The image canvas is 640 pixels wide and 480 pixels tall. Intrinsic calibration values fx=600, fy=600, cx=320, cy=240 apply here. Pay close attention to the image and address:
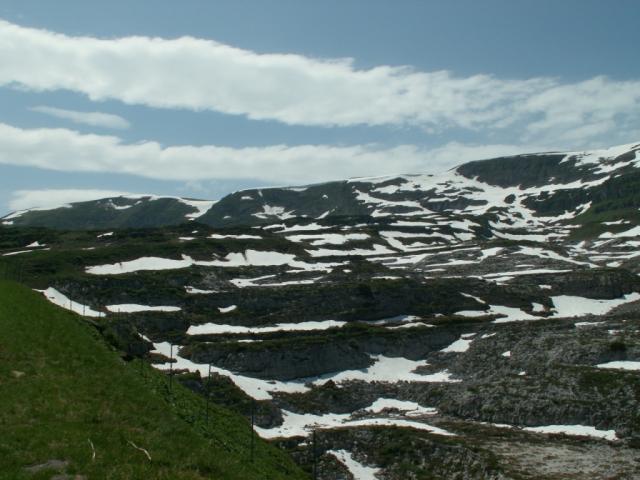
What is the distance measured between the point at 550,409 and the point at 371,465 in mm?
19764

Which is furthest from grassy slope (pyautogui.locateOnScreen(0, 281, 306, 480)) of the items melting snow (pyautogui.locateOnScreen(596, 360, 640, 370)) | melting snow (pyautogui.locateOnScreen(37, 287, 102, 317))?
melting snow (pyautogui.locateOnScreen(37, 287, 102, 317))

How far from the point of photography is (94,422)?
20078mm

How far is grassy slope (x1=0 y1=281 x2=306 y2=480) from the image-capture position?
54.5 ft

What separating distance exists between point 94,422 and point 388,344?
7159cm

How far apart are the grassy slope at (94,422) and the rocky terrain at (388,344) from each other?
12402 mm

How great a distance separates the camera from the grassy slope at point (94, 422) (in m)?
16.6

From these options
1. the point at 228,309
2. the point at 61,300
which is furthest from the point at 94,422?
the point at 228,309

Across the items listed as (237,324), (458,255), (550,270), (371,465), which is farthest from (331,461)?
(458,255)

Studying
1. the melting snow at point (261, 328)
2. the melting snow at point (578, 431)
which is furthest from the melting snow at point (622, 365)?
the melting snow at point (261, 328)

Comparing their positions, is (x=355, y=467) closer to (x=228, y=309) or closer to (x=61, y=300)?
(x=228, y=309)

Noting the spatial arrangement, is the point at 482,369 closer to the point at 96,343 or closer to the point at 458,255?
the point at 96,343

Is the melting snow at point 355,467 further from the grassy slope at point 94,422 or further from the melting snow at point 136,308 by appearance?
the melting snow at point 136,308

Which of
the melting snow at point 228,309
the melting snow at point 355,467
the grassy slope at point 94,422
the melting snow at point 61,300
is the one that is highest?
the grassy slope at point 94,422

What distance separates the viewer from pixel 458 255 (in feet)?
531
